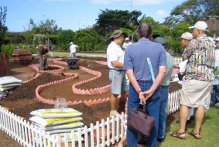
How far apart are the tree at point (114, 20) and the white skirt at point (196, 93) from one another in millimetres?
40349

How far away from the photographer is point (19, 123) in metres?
5.22

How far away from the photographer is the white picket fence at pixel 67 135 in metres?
4.21

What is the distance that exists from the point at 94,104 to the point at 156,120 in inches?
155

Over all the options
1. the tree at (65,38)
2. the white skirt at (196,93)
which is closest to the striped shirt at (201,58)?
the white skirt at (196,93)

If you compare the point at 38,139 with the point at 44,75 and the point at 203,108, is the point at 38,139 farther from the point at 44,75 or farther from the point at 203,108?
the point at 44,75

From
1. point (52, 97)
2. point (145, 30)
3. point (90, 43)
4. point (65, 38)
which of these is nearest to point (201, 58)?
point (145, 30)

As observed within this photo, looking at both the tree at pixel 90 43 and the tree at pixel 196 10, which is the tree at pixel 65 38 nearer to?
the tree at pixel 90 43

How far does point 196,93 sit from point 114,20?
135 ft

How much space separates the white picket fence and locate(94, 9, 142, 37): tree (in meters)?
39.7

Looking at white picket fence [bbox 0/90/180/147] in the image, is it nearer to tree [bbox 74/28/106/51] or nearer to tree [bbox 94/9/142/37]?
tree [bbox 74/28/106/51]

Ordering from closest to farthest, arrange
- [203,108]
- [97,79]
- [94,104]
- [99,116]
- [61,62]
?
[203,108], [99,116], [94,104], [97,79], [61,62]

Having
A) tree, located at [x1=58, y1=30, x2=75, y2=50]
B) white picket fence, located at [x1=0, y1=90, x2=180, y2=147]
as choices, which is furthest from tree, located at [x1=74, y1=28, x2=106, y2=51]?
white picket fence, located at [x1=0, y1=90, x2=180, y2=147]

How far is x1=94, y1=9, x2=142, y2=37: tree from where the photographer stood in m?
44.9

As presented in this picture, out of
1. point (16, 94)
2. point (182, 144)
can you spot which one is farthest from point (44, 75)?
point (182, 144)
